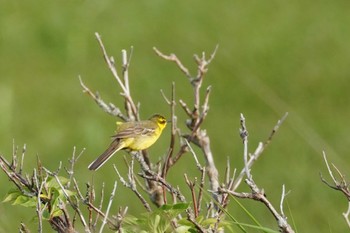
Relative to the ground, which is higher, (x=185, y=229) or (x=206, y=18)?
(x=185, y=229)

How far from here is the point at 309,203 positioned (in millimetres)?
8758

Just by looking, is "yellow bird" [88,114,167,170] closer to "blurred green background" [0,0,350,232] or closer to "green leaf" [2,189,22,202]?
"green leaf" [2,189,22,202]

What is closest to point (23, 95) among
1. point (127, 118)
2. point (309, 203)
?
point (309, 203)

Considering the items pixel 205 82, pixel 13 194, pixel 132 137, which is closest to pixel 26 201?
pixel 13 194

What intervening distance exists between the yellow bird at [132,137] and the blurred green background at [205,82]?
9.78 ft

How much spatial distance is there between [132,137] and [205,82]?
5503 millimetres

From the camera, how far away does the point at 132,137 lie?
16.1ft

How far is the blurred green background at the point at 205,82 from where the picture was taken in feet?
30.0

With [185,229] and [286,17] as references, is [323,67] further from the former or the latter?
[185,229]

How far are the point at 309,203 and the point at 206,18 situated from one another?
342cm

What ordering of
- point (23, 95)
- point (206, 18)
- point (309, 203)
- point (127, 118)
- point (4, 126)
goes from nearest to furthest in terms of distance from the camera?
point (127, 118)
point (309, 203)
point (4, 126)
point (23, 95)
point (206, 18)

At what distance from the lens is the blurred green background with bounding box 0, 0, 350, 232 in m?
9.13

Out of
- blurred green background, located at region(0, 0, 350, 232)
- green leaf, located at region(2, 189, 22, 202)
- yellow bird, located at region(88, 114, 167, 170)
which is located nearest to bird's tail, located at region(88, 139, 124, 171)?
yellow bird, located at region(88, 114, 167, 170)

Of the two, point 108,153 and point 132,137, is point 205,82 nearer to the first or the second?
point 108,153
